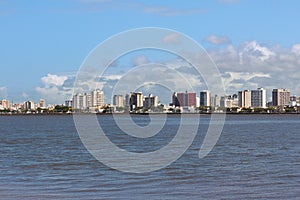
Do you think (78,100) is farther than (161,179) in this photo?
Yes

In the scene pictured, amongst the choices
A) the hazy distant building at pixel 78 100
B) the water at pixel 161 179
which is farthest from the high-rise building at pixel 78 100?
the water at pixel 161 179

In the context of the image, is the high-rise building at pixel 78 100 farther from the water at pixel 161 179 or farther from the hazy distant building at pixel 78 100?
the water at pixel 161 179

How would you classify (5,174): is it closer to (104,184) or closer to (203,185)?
(104,184)

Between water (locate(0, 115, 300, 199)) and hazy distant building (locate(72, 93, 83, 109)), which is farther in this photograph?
hazy distant building (locate(72, 93, 83, 109))

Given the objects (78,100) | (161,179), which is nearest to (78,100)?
(78,100)

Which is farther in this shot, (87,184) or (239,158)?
(239,158)

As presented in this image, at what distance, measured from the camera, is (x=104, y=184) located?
2320 centimetres

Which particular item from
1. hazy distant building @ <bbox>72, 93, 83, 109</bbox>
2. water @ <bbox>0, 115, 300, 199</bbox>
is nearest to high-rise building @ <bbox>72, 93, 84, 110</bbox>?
hazy distant building @ <bbox>72, 93, 83, 109</bbox>

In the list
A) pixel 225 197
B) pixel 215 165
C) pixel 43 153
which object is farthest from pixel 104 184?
pixel 43 153

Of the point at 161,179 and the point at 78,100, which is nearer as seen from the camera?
the point at 161,179

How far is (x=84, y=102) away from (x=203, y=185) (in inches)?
5888

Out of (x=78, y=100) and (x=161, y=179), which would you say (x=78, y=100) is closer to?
(x=78, y=100)

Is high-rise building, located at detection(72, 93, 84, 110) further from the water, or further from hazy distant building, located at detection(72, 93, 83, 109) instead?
the water

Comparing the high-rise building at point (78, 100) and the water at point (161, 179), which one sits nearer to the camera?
the water at point (161, 179)
